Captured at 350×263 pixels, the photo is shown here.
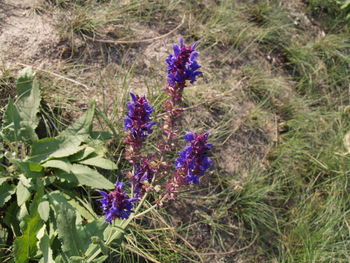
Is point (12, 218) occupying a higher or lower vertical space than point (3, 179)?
lower

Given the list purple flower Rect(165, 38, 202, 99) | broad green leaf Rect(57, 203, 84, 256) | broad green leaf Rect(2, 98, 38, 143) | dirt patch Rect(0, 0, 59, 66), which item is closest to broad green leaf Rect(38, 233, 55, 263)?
broad green leaf Rect(57, 203, 84, 256)

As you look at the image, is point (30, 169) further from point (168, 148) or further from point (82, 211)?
point (168, 148)

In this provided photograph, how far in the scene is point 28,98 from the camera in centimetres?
254

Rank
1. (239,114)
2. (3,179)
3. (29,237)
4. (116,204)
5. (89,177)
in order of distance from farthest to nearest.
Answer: (239,114) < (89,177) < (3,179) < (29,237) < (116,204)

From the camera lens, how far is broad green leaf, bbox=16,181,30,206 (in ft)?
7.31

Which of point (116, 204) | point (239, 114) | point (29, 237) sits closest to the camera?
point (116, 204)

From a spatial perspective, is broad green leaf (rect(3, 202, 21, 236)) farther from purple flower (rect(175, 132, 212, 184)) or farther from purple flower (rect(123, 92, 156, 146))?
purple flower (rect(175, 132, 212, 184))

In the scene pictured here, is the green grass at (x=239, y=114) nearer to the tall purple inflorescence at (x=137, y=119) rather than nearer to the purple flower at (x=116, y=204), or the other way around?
the tall purple inflorescence at (x=137, y=119)

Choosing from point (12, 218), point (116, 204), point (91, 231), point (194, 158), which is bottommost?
point (12, 218)

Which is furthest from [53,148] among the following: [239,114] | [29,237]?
[239,114]

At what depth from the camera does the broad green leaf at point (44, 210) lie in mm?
2184

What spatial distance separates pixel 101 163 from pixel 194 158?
741 mm

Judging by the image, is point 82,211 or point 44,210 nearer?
point 44,210

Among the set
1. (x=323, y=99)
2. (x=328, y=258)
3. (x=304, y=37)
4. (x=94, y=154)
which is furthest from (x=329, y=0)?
(x=94, y=154)
